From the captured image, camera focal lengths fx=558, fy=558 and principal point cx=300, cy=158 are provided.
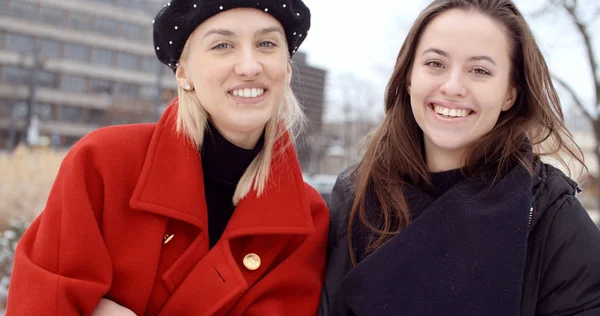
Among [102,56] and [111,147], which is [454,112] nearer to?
[111,147]

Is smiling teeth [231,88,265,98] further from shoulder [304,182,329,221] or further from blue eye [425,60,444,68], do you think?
blue eye [425,60,444,68]

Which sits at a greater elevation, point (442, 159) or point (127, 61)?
point (442, 159)

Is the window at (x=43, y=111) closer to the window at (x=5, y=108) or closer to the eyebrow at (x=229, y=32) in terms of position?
the window at (x=5, y=108)

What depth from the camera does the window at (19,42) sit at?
150ft

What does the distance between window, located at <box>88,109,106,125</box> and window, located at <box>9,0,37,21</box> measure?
29.8ft

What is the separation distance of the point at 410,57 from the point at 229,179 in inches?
37.2

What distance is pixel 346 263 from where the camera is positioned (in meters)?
2.39

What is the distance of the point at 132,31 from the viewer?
5056cm

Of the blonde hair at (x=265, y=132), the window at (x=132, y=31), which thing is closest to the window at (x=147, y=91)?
the window at (x=132, y=31)

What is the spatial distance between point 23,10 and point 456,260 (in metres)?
51.4

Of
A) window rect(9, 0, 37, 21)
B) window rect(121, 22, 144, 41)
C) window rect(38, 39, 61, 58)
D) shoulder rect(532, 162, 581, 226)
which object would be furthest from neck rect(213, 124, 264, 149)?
window rect(121, 22, 144, 41)

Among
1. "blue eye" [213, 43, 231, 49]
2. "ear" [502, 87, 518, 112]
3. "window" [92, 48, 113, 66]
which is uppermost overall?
"blue eye" [213, 43, 231, 49]

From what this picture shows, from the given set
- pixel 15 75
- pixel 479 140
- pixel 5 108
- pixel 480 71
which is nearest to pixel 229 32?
pixel 480 71

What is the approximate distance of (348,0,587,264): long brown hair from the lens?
2189 mm
